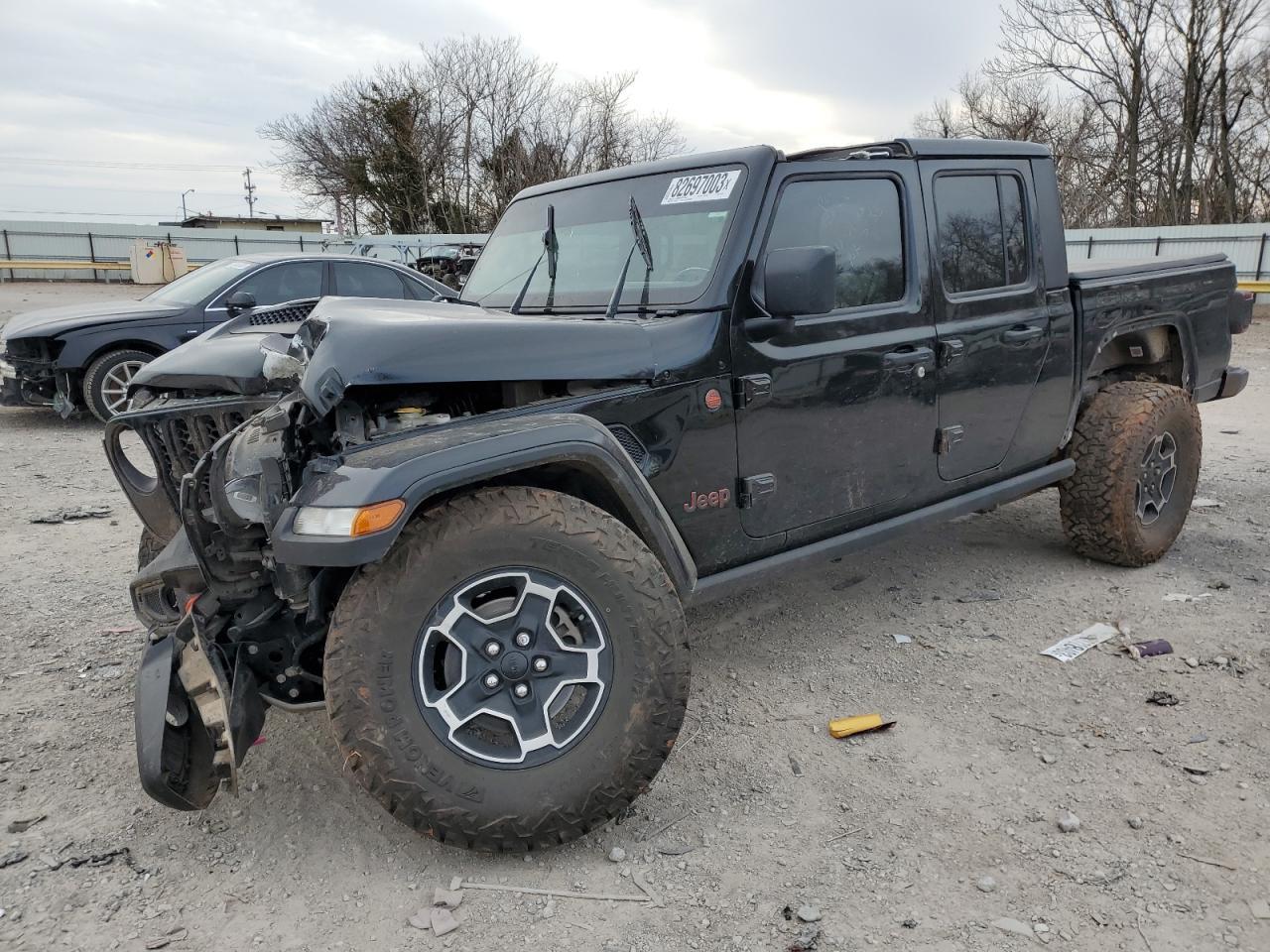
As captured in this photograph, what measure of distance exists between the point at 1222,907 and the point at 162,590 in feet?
10.5

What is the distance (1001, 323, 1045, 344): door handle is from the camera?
12.7 ft

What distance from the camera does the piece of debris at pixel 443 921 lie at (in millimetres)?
2217

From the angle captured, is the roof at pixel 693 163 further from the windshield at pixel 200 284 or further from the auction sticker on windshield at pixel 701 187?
the windshield at pixel 200 284

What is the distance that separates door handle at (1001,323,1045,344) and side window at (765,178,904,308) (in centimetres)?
65

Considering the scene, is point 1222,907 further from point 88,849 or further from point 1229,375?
point 1229,375

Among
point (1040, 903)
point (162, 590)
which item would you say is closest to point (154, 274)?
point (162, 590)

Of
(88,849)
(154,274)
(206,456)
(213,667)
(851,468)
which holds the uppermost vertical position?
(154,274)

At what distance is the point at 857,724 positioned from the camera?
10.4 feet

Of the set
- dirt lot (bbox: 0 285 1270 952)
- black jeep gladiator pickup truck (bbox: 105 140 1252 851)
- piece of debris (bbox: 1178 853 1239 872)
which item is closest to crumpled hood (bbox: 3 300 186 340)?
dirt lot (bbox: 0 285 1270 952)

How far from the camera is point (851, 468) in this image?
11.1 ft

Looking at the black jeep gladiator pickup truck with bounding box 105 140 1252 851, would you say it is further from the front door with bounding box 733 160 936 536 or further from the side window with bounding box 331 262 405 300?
the side window with bounding box 331 262 405 300

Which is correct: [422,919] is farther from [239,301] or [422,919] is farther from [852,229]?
[239,301]

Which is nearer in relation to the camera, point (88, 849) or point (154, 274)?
point (88, 849)

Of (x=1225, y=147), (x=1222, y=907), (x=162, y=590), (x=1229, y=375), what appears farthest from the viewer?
(x=1225, y=147)
